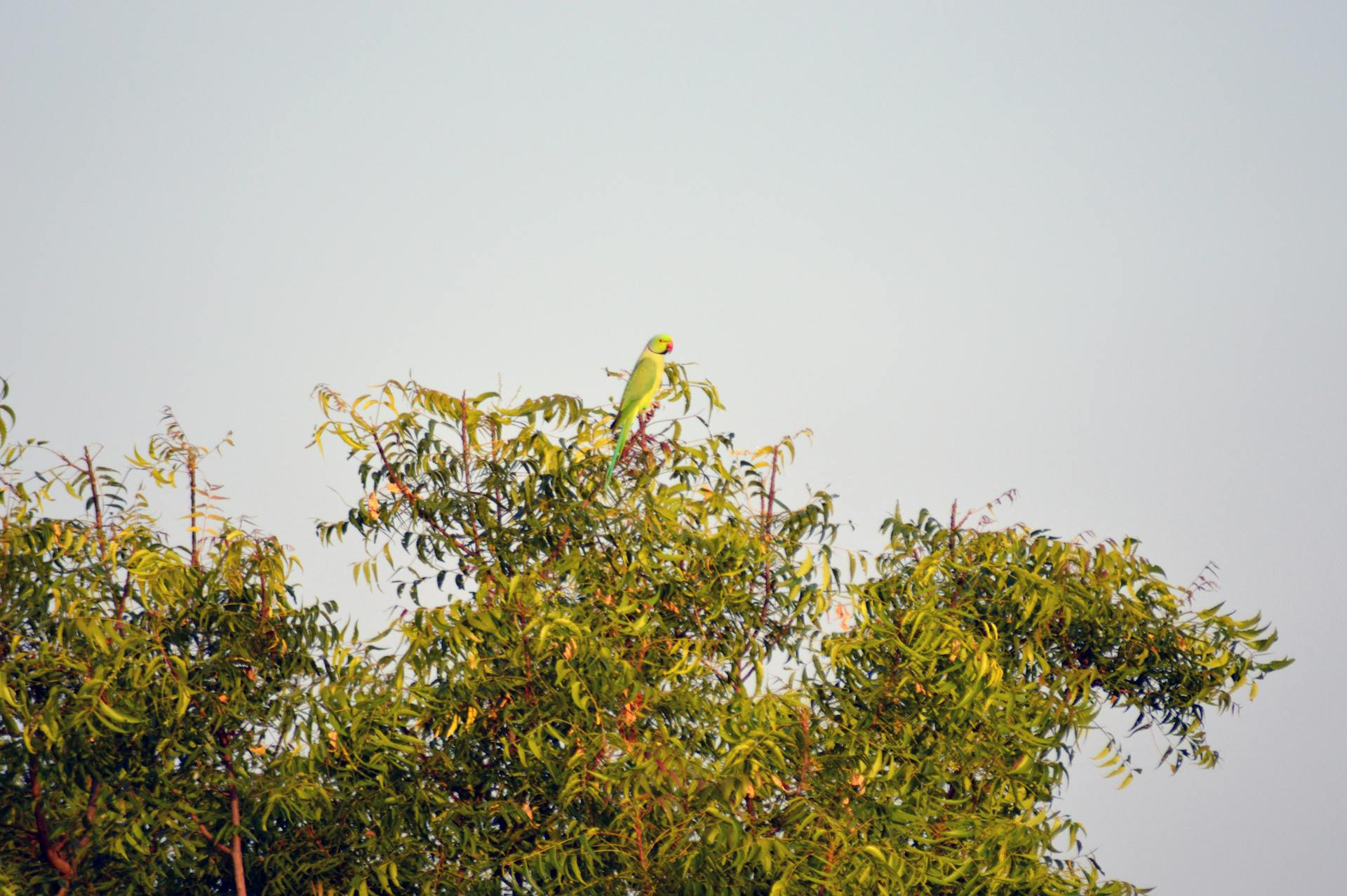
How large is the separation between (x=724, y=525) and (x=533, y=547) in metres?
1.09

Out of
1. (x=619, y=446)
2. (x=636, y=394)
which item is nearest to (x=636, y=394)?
(x=636, y=394)

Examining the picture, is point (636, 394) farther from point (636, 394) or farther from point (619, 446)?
point (619, 446)

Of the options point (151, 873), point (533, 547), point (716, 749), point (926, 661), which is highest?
point (533, 547)

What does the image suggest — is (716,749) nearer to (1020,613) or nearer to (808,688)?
(808,688)

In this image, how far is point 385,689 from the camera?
715 cm

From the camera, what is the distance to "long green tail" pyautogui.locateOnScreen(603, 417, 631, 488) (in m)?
7.98

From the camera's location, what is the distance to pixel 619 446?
8.12 meters

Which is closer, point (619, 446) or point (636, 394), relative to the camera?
point (619, 446)

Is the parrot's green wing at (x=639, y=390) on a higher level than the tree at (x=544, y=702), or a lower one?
higher

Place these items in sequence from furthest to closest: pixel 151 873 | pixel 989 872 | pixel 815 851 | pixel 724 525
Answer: pixel 724 525 → pixel 151 873 → pixel 989 872 → pixel 815 851

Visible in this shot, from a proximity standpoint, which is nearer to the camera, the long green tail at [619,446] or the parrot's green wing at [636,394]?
the long green tail at [619,446]

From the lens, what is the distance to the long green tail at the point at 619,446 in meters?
7.98

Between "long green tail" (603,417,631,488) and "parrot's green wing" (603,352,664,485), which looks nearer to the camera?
"long green tail" (603,417,631,488)

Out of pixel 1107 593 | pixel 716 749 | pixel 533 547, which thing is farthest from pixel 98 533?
pixel 1107 593
